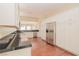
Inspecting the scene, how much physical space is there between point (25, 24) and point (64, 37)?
6.67 metres

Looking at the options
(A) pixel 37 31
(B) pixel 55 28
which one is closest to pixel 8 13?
(B) pixel 55 28

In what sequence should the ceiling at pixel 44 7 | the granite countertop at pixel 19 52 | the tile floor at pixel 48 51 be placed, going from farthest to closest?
the tile floor at pixel 48 51, the ceiling at pixel 44 7, the granite countertop at pixel 19 52

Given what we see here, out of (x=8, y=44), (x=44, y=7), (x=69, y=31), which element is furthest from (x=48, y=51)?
(x=8, y=44)

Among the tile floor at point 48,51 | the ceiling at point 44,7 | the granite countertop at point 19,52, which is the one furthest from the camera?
the tile floor at point 48,51

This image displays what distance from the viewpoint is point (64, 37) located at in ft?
15.3

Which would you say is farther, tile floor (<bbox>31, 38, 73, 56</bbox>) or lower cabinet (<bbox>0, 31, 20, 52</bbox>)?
tile floor (<bbox>31, 38, 73, 56</bbox>)

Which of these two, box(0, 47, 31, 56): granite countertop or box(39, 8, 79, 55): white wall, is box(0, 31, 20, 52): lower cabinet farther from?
box(39, 8, 79, 55): white wall

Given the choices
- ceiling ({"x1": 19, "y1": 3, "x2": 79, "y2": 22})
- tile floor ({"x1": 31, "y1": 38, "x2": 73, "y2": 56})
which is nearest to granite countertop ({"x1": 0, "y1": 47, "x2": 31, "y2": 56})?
ceiling ({"x1": 19, "y1": 3, "x2": 79, "y2": 22})

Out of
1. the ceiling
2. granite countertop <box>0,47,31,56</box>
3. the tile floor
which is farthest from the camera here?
the tile floor

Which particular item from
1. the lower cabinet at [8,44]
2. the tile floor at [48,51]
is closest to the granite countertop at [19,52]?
the lower cabinet at [8,44]

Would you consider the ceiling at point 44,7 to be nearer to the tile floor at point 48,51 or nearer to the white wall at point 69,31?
the white wall at point 69,31

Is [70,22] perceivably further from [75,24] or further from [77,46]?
[77,46]

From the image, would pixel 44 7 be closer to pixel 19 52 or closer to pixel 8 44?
pixel 8 44

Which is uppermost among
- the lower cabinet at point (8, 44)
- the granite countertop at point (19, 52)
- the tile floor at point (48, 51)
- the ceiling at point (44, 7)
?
the ceiling at point (44, 7)
